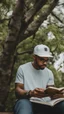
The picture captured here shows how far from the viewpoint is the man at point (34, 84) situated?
437 centimetres

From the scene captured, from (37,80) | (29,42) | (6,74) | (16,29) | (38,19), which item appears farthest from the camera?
(29,42)

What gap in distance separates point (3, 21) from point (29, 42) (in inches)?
34.5

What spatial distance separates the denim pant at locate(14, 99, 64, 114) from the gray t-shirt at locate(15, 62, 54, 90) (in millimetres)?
290

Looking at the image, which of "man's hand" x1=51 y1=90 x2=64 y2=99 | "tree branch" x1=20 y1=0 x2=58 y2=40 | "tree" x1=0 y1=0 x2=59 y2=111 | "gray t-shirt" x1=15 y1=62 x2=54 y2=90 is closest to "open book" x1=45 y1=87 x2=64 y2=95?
"man's hand" x1=51 y1=90 x2=64 y2=99

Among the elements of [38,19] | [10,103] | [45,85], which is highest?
[38,19]

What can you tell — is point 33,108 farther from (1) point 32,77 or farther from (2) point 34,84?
(1) point 32,77

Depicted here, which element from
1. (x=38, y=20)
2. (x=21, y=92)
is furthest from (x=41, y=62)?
(x=38, y=20)

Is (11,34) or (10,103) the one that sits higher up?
(11,34)

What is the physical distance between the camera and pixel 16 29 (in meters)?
5.64

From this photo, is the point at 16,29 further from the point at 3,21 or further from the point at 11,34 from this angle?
the point at 3,21

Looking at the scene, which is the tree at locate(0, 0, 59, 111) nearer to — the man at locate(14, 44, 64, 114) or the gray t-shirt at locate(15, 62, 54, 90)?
the man at locate(14, 44, 64, 114)

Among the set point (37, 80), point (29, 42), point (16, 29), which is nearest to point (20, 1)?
point (16, 29)

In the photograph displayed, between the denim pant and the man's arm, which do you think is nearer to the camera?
the denim pant

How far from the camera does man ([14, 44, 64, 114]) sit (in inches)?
172
